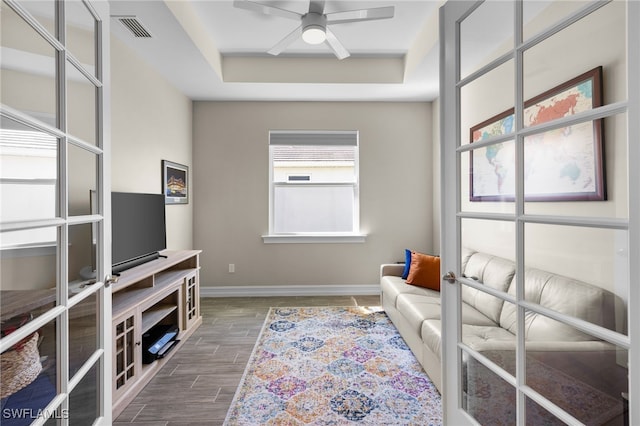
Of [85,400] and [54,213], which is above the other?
[54,213]

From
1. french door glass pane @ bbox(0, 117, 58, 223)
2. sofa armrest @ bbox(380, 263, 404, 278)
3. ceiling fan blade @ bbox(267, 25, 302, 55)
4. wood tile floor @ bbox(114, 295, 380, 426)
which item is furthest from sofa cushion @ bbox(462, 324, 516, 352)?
ceiling fan blade @ bbox(267, 25, 302, 55)

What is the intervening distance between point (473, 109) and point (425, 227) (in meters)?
3.14

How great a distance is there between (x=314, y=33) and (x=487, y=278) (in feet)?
A: 7.15

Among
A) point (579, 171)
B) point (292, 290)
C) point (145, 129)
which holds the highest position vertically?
point (145, 129)

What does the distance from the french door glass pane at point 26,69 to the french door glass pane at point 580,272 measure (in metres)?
1.56

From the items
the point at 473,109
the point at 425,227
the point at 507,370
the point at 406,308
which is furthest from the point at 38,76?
the point at 425,227

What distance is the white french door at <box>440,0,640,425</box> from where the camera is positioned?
2.54 feet

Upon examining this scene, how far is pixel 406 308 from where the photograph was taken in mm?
2604

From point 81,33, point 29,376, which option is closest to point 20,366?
point 29,376

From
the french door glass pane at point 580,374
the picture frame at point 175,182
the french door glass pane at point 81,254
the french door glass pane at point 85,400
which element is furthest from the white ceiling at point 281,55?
the french door glass pane at point 580,374

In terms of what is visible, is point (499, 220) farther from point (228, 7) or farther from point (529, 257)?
point (228, 7)

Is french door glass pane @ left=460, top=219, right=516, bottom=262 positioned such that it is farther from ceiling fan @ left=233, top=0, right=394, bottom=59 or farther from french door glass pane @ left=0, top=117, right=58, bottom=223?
ceiling fan @ left=233, top=0, right=394, bottom=59

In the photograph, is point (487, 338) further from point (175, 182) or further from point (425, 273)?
point (175, 182)

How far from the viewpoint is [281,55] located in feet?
11.4
